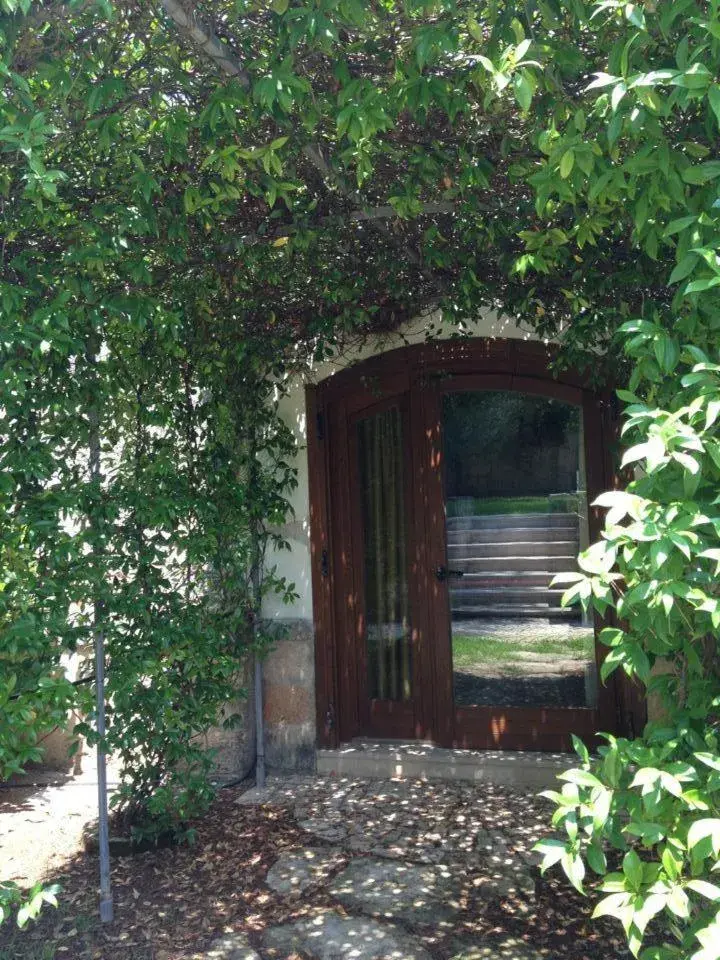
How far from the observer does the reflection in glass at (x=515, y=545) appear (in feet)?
17.4

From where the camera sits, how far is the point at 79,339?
3143 millimetres

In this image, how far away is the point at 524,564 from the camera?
5324mm

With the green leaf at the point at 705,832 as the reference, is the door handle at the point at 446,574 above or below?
above

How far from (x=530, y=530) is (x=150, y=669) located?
2.59 metres

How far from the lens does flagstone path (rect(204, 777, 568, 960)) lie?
131 inches

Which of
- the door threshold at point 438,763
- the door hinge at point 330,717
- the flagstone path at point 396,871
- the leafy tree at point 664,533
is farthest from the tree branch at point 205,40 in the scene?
the door threshold at point 438,763

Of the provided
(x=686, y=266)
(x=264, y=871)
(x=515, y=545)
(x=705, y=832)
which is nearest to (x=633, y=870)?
(x=705, y=832)

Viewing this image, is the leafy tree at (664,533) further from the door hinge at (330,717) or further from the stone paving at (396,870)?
the door hinge at (330,717)

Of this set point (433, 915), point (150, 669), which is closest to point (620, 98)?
point (150, 669)

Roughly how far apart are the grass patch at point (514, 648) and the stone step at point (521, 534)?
0.58m

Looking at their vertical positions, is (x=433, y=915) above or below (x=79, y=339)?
below

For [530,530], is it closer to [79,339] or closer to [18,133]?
[79,339]

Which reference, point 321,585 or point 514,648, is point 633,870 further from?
point 321,585

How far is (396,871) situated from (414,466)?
2418mm
